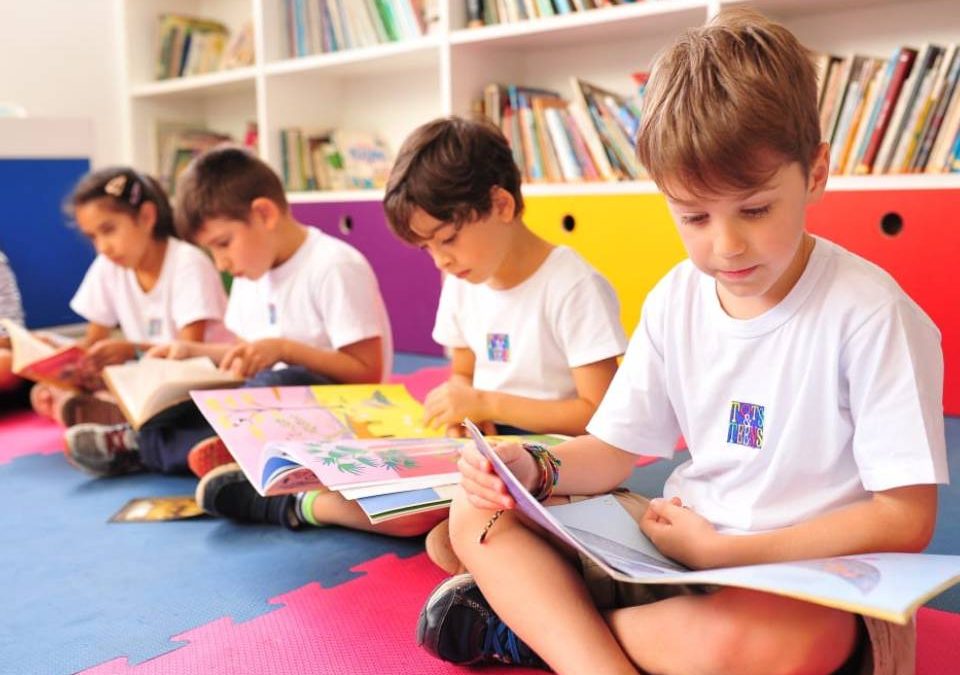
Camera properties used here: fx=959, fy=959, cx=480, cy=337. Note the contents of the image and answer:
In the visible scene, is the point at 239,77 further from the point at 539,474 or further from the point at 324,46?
the point at 539,474

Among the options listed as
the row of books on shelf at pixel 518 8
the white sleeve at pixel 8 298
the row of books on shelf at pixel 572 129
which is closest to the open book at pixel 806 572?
the row of books on shelf at pixel 572 129

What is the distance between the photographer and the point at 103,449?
1582mm

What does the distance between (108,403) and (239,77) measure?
156 cm

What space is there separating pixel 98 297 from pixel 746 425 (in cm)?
165

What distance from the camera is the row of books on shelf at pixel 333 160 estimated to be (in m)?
2.94

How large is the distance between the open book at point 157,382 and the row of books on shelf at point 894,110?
4.20ft

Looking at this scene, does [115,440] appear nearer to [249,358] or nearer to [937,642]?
[249,358]

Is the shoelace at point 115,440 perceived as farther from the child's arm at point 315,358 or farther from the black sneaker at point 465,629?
the black sneaker at point 465,629

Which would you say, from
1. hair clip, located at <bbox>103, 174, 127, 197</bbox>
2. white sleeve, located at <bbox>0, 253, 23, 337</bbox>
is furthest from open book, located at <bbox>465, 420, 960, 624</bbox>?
white sleeve, located at <bbox>0, 253, 23, 337</bbox>

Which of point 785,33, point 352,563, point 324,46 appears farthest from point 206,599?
point 324,46

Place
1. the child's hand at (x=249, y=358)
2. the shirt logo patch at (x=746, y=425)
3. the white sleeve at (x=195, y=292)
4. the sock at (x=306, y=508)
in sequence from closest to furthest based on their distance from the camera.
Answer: the shirt logo patch at (x=746, y=425)
the sock at (x=306, y=508)
the child's hand at (x=249, y=358)
the white sleeve at (x=195, y=292)

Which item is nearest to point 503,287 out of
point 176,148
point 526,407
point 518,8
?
point 526,407

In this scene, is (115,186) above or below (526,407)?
above

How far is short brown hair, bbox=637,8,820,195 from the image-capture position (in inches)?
28.4
